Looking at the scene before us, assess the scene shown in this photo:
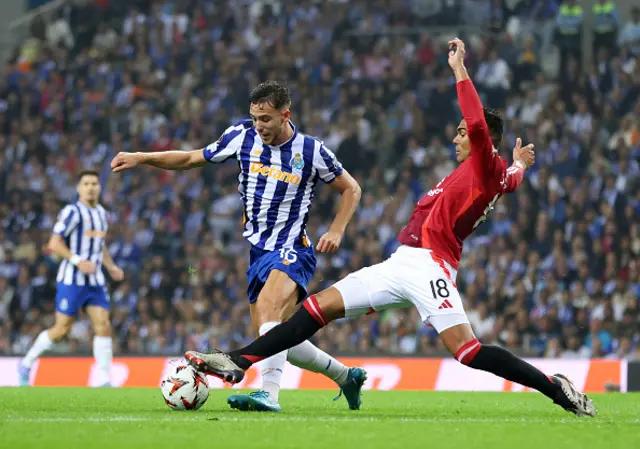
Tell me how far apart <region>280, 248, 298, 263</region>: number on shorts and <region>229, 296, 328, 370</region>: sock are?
725mm

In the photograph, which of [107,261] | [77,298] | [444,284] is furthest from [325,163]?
[107,261]

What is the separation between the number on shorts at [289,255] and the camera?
761 centimetres

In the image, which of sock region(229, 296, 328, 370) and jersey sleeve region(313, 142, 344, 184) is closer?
sock region(229, 296, 328, 370)

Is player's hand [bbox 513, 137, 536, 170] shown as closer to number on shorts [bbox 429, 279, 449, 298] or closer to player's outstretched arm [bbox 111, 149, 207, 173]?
number on shorts [bbox 429, 279, 449, 298]

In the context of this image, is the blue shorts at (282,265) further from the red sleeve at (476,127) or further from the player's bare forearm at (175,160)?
the red sleeve at (476,127)

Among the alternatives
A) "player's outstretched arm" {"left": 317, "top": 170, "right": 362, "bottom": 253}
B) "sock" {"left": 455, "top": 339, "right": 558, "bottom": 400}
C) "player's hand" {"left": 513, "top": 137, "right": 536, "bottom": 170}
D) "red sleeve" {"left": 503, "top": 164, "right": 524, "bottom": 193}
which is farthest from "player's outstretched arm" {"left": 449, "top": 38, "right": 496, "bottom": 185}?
"player's outstretched arm" {"left": 317, "top": 170, "right": 362, "bottom": 253}

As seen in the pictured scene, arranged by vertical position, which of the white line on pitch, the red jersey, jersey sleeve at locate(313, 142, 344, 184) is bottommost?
the white line on pitch

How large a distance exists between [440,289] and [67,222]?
6563 millimetres

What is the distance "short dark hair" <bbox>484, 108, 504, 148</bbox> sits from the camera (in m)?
7.10

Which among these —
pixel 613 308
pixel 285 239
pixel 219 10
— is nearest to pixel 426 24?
pixel 219 10

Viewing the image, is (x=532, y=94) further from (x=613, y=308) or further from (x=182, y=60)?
(x=182, y=60)

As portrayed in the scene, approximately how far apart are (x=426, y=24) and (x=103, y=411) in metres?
14.9

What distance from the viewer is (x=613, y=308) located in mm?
15297

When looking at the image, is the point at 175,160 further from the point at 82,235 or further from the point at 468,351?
the point at 82,235
